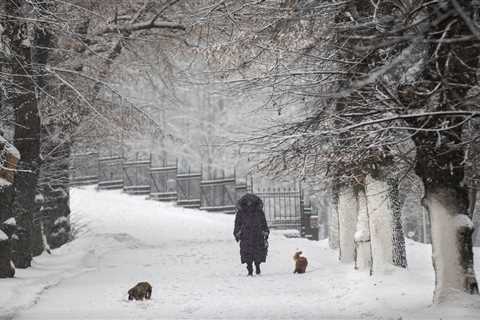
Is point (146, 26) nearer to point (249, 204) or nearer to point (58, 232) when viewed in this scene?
point (249, 204)

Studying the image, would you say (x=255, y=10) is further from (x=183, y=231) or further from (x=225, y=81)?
(x=183, y=231)

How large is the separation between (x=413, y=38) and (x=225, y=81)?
5.14 meters

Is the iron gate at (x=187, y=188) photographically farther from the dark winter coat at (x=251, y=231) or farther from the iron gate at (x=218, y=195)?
the dark winter coat at (x=251, y=231)

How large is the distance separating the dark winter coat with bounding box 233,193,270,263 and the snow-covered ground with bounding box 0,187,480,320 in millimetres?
473

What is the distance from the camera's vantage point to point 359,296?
33.7ft

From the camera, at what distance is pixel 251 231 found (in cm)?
1487

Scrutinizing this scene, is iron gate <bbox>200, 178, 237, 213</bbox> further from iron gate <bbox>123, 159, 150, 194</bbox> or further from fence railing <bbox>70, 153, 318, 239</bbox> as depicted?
iron gate <bbox>123, 159, 150, 194</bbox>

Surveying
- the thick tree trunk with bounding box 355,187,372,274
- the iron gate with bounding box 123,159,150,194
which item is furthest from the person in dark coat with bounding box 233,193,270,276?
the iron gate with bounding box 123,159,150,194

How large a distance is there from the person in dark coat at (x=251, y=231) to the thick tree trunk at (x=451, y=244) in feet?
20.7

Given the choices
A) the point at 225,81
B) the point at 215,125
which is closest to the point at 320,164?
the point at 225,81

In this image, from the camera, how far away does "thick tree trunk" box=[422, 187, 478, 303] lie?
840cm

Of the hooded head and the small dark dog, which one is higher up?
the hooded head

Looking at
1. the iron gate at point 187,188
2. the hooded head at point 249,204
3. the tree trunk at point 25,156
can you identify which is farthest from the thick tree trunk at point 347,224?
the iron gate at point 187,188

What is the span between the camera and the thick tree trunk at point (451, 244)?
8.40m
